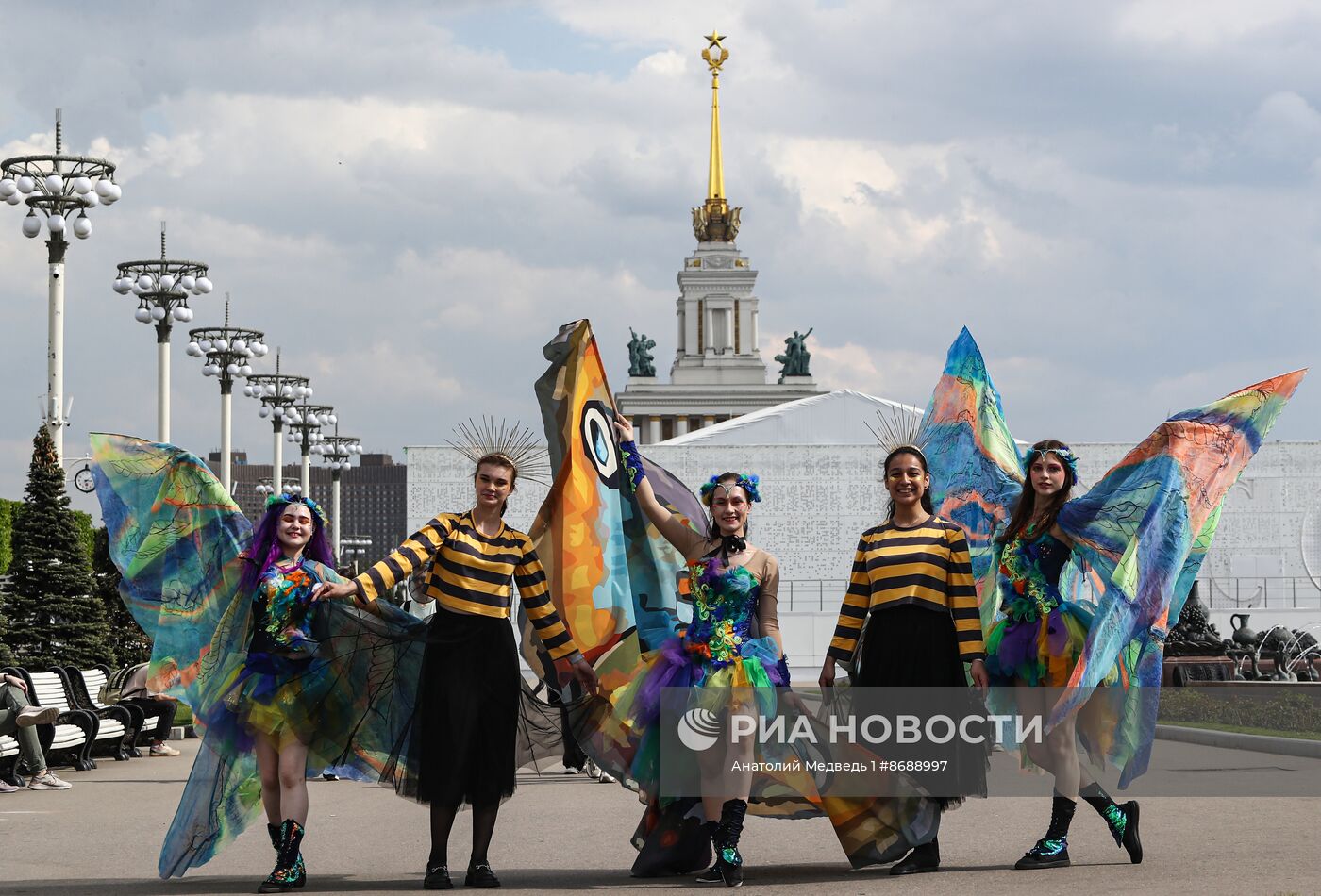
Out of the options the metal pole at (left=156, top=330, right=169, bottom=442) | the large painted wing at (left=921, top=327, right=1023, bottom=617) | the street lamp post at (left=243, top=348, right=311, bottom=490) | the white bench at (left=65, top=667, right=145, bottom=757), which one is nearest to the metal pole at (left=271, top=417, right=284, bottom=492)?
the street lamp post at (left=243, top=348, right=311, bottom=490)

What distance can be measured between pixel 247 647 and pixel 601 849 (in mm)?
2121

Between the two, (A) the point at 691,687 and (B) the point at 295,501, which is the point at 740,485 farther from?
(B) the point at 295,501

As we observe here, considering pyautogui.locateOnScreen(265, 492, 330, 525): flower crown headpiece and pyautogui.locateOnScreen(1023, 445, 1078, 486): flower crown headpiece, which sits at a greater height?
pyautogui.locateOnScreen(1023, 445, 1078, 486): flower crown headpiece

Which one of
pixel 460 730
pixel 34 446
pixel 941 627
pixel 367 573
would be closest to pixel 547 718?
pixel 460 730

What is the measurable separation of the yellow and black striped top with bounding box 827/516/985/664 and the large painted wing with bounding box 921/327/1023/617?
1.44 m

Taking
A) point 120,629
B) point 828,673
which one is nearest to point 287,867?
point 828,673


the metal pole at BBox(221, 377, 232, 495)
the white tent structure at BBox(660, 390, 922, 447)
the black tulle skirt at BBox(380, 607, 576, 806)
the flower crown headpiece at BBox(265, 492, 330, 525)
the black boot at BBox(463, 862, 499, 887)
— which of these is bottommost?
the black boot at BBox(463, 862, 499, 887)

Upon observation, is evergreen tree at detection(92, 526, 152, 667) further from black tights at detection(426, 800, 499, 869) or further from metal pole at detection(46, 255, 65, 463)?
black tights at detection(426, 800, 499, 869)

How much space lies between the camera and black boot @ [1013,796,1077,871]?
23.5 feet

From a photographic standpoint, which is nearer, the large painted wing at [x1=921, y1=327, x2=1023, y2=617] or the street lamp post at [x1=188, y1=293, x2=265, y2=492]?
the large painted wing at [x1=921, y1=327, x2=1023, y2=617]

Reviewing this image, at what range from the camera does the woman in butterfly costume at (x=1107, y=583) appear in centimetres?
732

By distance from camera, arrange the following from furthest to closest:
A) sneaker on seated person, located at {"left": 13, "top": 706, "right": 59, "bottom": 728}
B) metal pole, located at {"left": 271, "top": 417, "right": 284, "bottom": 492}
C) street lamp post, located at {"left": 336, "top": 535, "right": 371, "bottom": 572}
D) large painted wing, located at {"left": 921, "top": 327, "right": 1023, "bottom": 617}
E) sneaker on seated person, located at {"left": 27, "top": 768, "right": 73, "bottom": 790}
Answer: street lamp post, located at {"left": 336, "top": 535, "right": 371, "bottom": 572} → metal pole, located at {"left": 271, "top": 417, "right": 284, "bottom": 492} → sneaker on seated person, located at {"left": 27, "top": 768, "right": 73, "bottom": 790} → sneaker on seated person, located at {"left": 13, "top": 706, "right": 59, "bottom": 728} → large painted wing, located at {"left": 921, "top": 327, "right": 1023, "bottom": 617}

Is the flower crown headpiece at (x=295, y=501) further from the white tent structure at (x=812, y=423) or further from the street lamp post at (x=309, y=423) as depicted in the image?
the white tent structure at (x=812, y=423)

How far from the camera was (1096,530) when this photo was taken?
25.7 feet
